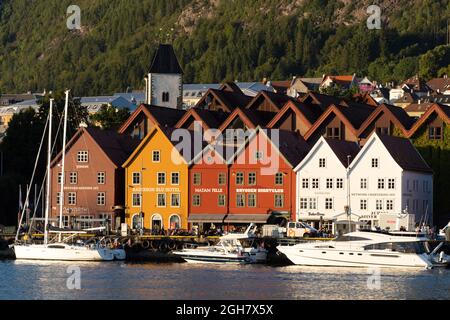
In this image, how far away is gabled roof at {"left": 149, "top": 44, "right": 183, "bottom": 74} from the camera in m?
169

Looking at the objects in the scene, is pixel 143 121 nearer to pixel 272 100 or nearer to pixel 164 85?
pixel 272 100

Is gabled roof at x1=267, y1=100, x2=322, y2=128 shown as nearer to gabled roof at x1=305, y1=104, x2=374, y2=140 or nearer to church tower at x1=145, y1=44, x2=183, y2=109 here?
gabled roof at x1=305, y1=104, x2=374, y2=140

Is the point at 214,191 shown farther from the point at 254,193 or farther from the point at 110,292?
the point at 110,292

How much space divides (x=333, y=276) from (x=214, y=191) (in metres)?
33.1

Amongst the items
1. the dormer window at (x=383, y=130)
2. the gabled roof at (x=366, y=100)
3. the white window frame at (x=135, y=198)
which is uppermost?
the gabled roof at (x=366, y=100)

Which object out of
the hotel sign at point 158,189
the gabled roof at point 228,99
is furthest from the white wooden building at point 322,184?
the gabled roof at point 228,99

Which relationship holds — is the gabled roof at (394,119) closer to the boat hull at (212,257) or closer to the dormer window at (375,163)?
the dormer window at (375,163)

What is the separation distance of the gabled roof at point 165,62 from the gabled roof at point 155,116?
32476mm

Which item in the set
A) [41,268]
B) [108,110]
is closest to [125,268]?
[41,268]

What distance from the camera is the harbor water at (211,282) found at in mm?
77125

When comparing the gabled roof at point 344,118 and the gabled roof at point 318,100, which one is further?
the gabled roof at point 318,100

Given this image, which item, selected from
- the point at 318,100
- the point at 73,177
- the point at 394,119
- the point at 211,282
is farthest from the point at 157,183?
the point at 211,282

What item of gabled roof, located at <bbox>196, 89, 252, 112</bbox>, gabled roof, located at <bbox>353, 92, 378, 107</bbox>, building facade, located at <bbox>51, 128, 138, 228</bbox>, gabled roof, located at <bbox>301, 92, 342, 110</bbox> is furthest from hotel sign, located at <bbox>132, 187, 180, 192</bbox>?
gabled roof, located at <bbox>353, 92, 378, 107</bbox>

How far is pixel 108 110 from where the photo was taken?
16138 cm
